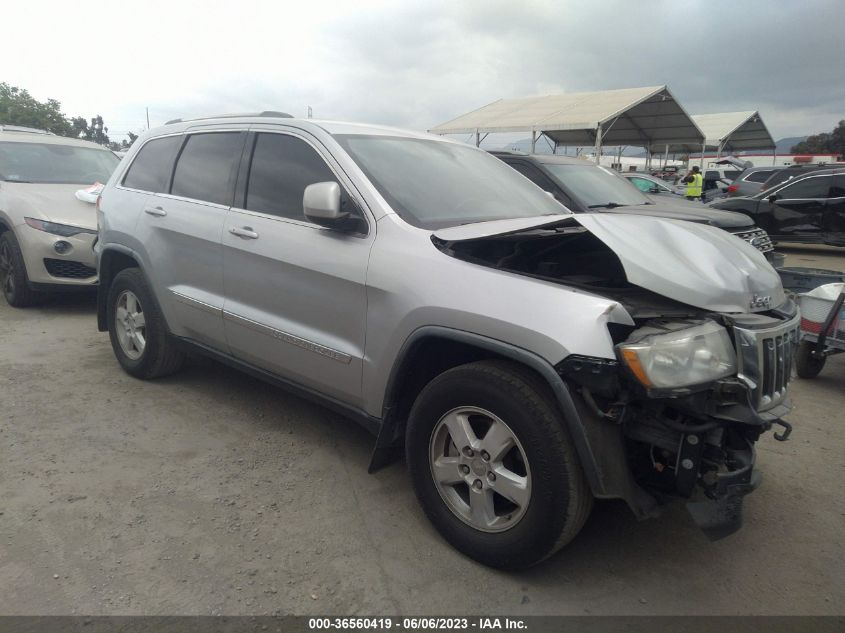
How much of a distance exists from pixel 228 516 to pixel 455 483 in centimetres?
112

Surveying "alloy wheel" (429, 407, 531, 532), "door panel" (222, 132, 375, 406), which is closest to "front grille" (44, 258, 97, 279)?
"door panel" (222, 132, 375, 406)

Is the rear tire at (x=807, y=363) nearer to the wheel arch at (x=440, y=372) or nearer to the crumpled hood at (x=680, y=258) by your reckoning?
the crumpled hood at (x=680, y=258)

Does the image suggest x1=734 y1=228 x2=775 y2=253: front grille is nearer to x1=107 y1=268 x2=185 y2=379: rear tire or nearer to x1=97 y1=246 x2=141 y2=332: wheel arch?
x1=107 y1=268 x2=185 y2=379: rear tire

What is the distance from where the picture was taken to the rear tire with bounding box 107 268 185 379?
4395 millimetres

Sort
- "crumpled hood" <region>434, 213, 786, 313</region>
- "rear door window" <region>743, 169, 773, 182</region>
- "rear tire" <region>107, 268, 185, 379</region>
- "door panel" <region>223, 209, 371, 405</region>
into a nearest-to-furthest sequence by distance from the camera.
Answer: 1. "crumpled hood" <region>434, 213, 786, 313</region>
2. "door panel" <region>223, 209, 371, 405</region>
3. "rear tire" <region>107, 268, 185, 379</region>
4. "rear door window" <region>743, 169, 773, 182</region>

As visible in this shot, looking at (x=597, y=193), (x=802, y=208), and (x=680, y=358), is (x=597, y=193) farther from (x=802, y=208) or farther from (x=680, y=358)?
(x=802, y=208)

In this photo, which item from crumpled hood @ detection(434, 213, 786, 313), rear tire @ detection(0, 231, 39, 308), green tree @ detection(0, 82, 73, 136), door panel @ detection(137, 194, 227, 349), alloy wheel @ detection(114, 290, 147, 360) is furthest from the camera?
green tree @ detection(0, 82, 73, 136)

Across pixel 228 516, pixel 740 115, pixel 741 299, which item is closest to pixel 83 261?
pixel 228 516

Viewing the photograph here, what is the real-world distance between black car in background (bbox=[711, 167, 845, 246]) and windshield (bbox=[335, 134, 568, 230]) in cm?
1057

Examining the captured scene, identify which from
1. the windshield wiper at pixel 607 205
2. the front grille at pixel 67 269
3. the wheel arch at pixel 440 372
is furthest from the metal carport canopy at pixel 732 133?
the wheel arch at pixel 440 372

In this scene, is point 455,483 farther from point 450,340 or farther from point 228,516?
point 228,516

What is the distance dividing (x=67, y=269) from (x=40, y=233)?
43 cm

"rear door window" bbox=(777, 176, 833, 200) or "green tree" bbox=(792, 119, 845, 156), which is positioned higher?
"green tree" bbox=(792, 119, 845, 156)

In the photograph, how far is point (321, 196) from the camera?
2934 mm
